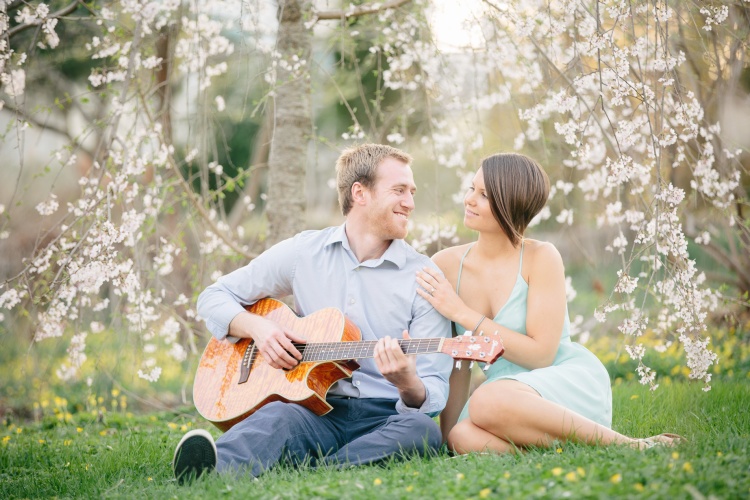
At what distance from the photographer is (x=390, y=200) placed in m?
3.36

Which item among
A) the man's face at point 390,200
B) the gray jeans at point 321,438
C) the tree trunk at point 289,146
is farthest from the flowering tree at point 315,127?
the gray jeans at point 321,438

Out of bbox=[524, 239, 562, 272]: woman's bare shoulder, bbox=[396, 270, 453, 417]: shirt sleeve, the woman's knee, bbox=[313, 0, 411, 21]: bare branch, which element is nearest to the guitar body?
bbox=[396, 270, 453, 417]: shirt sleeve

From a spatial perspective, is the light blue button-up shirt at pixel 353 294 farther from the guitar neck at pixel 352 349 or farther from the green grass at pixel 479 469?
the green grass at pixel 479 469

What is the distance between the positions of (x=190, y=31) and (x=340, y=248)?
1968 mm

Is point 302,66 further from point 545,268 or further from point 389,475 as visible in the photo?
point 389,475

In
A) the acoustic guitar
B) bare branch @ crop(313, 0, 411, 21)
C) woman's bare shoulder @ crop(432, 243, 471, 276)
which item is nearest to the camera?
the acoustic guitar

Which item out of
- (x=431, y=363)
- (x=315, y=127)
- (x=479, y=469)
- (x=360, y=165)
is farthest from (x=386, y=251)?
(x=315, y=127)

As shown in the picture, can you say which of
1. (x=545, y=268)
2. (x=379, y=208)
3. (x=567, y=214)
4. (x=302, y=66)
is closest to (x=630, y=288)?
(x=545, y=268)

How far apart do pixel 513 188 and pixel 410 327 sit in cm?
73

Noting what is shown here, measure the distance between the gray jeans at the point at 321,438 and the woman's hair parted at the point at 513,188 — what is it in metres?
0.91

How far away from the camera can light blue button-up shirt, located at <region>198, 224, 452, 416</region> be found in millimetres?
3156

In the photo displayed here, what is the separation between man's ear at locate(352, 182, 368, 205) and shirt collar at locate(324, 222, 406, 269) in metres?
0.14

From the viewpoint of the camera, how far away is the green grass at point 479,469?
2197 millimetres

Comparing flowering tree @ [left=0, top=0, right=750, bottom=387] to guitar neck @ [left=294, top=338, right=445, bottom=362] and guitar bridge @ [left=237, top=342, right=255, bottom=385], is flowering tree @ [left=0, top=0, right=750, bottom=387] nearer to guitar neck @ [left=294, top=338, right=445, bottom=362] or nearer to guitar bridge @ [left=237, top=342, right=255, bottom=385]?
guitar bridge @ [left=237, top=342, right=255, bottom=385]
